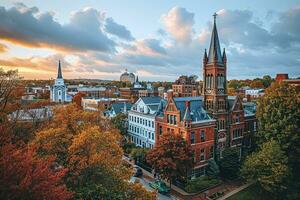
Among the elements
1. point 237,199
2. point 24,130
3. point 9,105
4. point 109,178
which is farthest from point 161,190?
point 9,105

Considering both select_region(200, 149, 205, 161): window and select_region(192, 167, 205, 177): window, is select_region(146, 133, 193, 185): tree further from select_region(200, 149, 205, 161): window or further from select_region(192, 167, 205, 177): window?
select_region(200, 149, 205, 161): window

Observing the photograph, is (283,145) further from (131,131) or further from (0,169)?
(0,169)

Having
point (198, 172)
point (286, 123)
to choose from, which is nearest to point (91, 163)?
point (198, 172)

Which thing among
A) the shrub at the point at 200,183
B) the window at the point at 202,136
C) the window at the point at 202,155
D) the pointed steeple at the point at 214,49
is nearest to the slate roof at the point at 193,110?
the window at the point at 202,136

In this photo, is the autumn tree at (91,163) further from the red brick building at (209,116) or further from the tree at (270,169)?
the tree at (270,169)

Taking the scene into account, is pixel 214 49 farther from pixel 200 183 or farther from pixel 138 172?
pixel 138 172

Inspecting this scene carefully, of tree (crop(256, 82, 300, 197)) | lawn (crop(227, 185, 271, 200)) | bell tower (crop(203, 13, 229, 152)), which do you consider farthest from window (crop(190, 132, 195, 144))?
tree (crop(256, 82, 300, 197))
